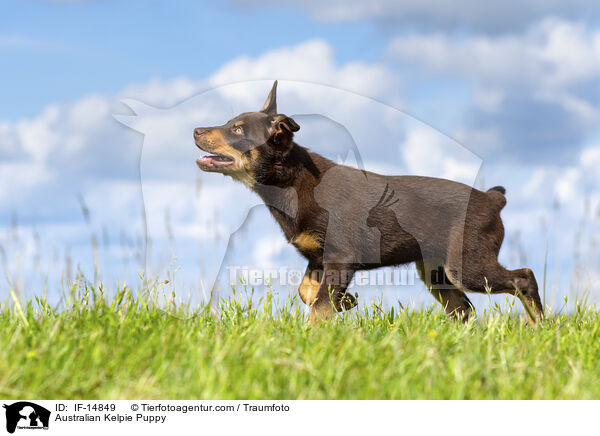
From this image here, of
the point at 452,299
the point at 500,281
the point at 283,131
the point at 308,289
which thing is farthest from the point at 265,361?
the point at 452,299

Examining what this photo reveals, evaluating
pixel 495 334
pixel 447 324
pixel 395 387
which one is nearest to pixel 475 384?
pixel 395 387

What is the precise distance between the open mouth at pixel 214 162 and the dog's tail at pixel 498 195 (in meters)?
2.71

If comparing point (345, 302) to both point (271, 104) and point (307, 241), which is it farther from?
point (271, 104)

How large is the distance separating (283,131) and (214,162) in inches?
23.5

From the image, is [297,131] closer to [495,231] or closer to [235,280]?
Result: [235,280]

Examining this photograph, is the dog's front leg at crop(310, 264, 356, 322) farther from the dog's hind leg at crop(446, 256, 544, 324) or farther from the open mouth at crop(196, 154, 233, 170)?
the open mouth at crop(196, 154, 233, 170)

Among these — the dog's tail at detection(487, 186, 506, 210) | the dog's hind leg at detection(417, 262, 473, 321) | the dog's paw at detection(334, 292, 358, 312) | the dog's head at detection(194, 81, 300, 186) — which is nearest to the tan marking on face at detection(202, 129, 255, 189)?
the dog's head at detection(194, 81, 300, 186)

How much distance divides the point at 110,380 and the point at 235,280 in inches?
75.9

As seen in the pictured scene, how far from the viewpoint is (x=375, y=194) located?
5578 mm

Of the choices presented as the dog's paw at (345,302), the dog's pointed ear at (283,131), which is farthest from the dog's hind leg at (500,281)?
the dog's pointed ear at (283,131)
